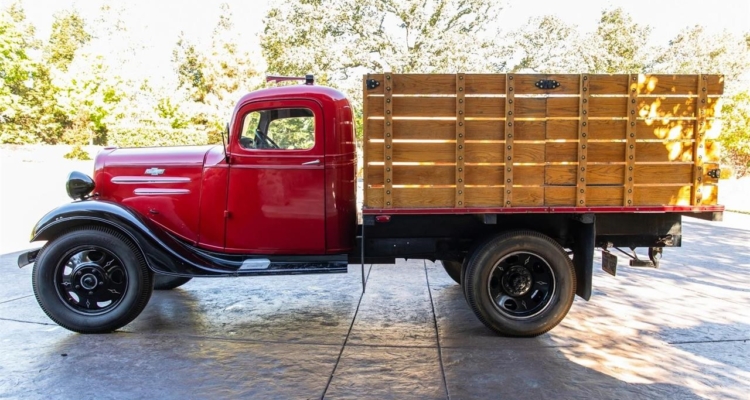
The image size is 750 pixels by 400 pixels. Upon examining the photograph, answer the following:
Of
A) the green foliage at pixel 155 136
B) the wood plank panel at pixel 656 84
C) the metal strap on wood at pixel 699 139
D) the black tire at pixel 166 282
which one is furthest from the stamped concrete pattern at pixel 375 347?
the green foliage at pixel 155 136

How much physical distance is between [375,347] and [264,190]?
1650mm

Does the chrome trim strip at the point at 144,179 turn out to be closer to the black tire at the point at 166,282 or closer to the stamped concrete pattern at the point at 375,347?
the stamped concrete pattern at the point at 375,347

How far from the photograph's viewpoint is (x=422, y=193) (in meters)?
4.25

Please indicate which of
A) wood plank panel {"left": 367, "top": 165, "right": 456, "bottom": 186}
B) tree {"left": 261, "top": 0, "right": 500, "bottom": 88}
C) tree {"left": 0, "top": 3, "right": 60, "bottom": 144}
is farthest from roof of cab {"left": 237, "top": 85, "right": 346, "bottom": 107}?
tree {"left": 0, "top": 3, "right": 60, "bottom": 144}

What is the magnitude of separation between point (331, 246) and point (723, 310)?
12.4ft

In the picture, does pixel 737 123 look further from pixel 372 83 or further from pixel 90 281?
pixel 90 281

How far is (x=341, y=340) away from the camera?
4.35 metres

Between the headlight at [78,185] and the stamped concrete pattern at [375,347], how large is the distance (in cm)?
117

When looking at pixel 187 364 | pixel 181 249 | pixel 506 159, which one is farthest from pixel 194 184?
pixel 506 159

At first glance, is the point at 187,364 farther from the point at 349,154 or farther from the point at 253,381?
the point at 349,154

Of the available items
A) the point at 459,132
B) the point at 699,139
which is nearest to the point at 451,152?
the point at 459,132

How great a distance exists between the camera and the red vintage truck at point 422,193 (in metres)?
4.23

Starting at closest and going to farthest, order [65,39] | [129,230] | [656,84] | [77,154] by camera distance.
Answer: [656,84] < [129,230] < [77,154] < [65,39]

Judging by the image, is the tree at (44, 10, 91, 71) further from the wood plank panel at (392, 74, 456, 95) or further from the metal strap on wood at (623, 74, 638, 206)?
the metal strap on wood at (623, 74, 638, 206)
